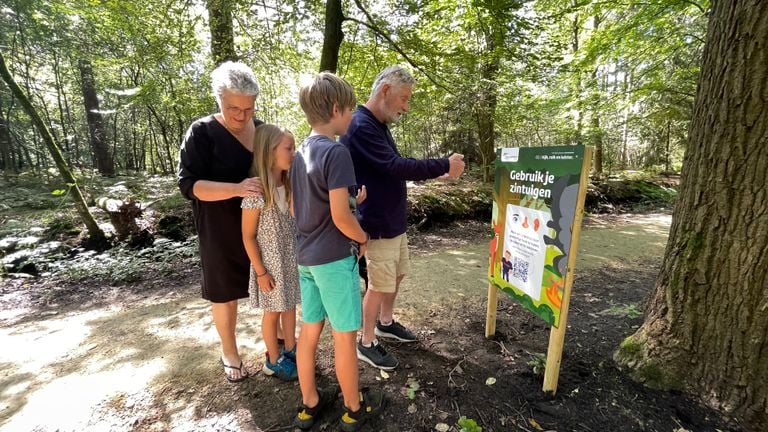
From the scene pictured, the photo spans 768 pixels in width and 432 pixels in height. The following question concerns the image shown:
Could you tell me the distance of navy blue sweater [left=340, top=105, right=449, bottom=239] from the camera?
2068 millimetres

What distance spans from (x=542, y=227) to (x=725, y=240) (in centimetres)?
86

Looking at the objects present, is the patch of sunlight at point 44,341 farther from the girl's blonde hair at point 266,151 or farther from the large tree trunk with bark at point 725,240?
the large tree trunk with bark at point 725,240

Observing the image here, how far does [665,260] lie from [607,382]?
83 cm

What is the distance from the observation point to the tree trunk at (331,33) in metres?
4.95

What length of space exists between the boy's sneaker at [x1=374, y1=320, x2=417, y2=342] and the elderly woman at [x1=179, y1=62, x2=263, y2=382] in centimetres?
111

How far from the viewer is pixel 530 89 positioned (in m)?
7.60

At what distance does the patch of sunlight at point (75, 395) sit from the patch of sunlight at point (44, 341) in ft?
1.33

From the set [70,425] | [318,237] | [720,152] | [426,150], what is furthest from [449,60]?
[426,150]

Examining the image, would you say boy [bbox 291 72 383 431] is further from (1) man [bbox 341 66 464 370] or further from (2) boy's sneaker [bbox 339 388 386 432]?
(1) man [bbox 341 66 464 370]

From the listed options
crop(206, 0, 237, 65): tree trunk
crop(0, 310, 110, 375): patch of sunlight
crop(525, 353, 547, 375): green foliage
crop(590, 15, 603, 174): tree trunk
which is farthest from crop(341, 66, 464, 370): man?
crop(590, 15, 603, 174): tree trunk

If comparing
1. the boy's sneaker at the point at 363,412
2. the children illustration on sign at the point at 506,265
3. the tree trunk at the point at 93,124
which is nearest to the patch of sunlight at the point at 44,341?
the boy's sneaker at the point at 363,412

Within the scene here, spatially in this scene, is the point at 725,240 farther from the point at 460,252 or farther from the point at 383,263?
the point at 460,252

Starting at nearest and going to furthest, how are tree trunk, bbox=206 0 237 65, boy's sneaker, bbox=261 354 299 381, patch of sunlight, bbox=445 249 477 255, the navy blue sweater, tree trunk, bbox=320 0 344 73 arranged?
the navy blue sweater → boy's sneaker, bbox=261 354 299 381 → tree trunk, bbox=320 0 344 73 → patch of sunlight, bbox=445 249 477 255 → tree trunk, bbox=206 0 237 65

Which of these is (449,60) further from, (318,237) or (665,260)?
(318,237)
